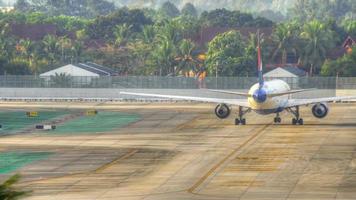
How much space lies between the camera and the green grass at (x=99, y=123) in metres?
106

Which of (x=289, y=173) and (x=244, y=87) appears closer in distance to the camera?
(x=289, y=173)

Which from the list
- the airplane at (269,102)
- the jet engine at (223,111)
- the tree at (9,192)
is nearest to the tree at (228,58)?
the airplane at (269,102)

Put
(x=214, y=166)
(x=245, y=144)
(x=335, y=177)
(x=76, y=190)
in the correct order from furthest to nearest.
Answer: (x=245, y=144)
(x=214, y=166)
(x=335, y=177)
(x=76, y=190)

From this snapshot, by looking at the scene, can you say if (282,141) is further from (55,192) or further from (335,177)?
(55,192)

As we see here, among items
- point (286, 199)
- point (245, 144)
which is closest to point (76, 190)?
point (286, 199)

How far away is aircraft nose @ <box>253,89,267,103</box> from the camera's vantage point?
332 ft

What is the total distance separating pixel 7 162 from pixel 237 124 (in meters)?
34.5

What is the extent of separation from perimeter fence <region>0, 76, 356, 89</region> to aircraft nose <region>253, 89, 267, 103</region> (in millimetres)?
52032

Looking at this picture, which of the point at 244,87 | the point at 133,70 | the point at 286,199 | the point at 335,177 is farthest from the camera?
the point at 133,70

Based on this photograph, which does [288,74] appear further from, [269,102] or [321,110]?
[269,102]

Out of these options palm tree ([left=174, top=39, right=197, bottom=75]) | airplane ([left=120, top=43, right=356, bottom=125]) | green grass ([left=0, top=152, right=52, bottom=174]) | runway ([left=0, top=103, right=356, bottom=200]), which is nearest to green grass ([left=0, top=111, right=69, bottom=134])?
runway ([left=0, top=103, right=356, bottom=200])

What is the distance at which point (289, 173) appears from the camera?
71562 mm

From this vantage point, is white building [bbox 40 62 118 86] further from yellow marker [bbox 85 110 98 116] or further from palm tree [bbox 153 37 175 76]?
yellow marker [bbox 85 110 98 116]

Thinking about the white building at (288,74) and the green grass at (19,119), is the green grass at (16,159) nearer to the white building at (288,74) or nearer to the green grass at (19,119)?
the green grass at (19,119)
